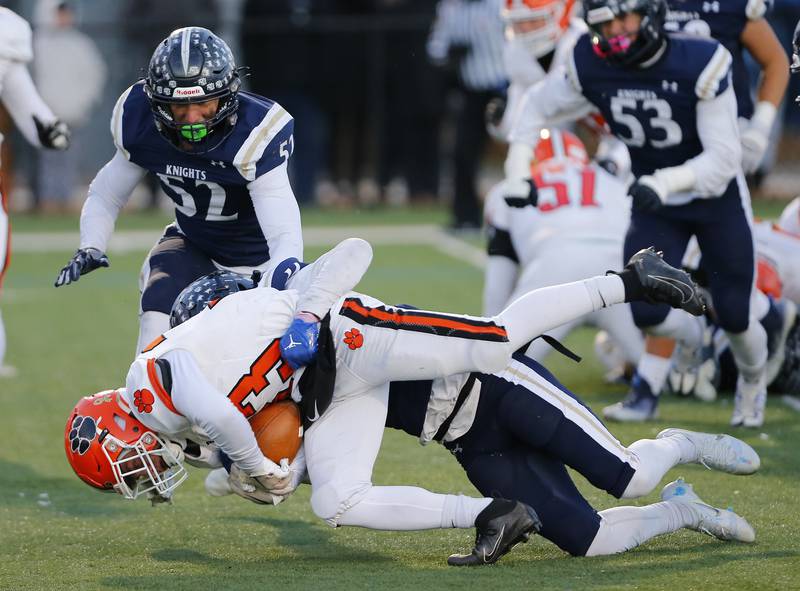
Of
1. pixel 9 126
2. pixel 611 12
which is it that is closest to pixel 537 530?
pixel 611 12

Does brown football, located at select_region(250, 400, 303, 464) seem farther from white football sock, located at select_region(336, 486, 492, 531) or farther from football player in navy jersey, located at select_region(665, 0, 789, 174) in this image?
football player in navy jersey, located at select_region(665, 0, 789, 174)

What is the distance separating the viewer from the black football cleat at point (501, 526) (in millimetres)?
3709

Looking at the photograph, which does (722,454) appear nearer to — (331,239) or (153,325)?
(153,325)

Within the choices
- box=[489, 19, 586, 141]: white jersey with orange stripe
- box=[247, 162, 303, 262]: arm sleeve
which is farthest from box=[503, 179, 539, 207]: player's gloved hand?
box=[489, 19, 586, 141]: white jersey with orange stripe

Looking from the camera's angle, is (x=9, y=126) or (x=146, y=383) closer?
(x=146, y=383)

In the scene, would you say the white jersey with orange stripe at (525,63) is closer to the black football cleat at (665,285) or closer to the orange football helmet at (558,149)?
the orange football helmet at (558,149)

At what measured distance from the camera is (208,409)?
142 inches

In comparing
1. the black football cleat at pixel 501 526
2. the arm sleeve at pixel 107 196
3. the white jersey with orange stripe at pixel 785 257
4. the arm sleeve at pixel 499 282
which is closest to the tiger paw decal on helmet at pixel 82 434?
the black football cleat at pixel 501 526

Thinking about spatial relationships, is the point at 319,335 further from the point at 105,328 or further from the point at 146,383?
the point at 105,328

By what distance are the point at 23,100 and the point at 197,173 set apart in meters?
1.43

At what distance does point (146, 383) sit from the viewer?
3.71 m

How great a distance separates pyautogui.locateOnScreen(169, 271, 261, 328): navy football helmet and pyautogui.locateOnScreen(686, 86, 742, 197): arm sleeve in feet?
6.23

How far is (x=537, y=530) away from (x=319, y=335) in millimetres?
743

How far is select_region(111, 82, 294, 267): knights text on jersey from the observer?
4.61 metres
